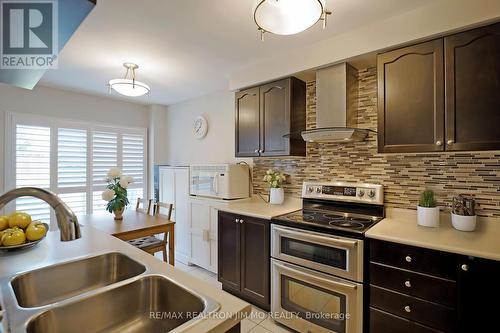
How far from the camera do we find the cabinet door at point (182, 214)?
137 inches

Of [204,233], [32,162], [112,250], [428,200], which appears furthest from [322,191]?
[32,162]

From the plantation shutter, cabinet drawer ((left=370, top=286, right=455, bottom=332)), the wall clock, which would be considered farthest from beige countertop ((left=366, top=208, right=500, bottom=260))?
the plantation shutter

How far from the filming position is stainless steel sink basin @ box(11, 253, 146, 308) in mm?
1044

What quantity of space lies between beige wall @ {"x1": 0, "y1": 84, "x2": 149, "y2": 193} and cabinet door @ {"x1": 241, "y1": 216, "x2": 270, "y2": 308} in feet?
9.86

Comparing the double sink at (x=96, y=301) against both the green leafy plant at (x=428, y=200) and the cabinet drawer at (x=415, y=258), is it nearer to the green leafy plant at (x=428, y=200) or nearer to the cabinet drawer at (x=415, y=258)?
the cabinet drawer at (x=415, y=258)

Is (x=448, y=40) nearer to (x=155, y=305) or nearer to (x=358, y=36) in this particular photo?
(x=358, y=36)

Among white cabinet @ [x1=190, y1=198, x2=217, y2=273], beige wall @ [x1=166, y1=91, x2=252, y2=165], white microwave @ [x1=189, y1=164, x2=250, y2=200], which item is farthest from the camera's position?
beige wall @ [x1=166, y1=91, x2=252, y2=165]

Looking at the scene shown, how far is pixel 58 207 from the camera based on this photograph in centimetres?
90

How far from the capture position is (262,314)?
2.32m

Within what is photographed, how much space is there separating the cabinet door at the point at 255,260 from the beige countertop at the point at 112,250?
1200 mm

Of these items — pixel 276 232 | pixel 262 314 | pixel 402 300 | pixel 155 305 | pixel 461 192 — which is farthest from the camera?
pixel 262 314

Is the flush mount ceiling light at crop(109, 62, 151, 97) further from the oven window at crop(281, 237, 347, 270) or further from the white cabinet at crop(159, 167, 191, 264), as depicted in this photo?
the oven window at crop(281, 237, 347, 270)

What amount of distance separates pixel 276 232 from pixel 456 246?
121 cm

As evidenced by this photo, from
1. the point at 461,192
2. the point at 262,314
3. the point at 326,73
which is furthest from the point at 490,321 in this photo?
the point at 326,73
